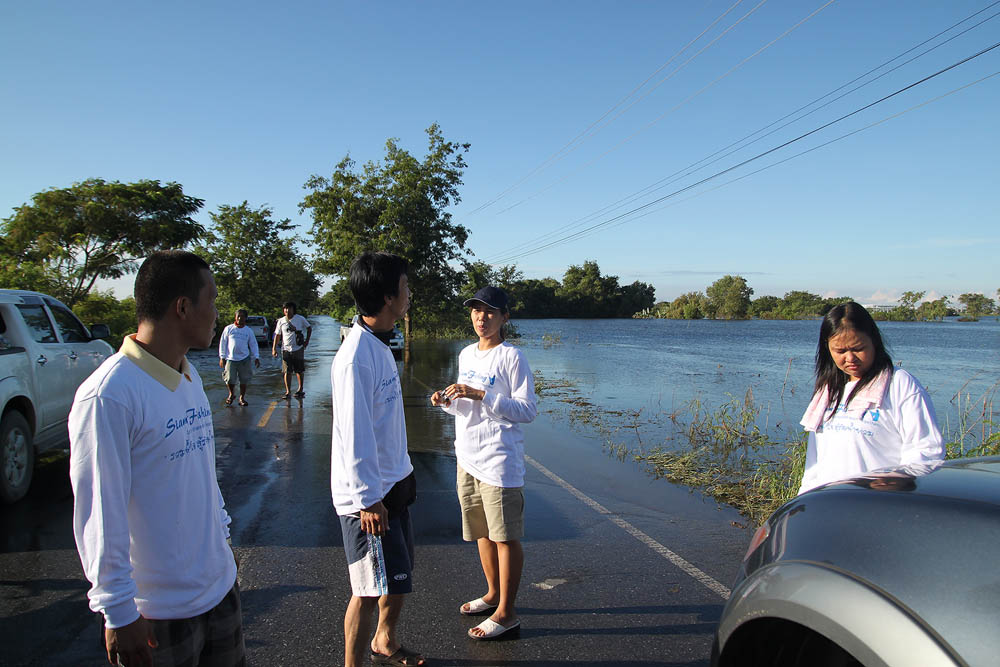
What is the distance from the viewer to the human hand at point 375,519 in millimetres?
2631

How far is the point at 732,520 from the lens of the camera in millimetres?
6070

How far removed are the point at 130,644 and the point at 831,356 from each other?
11.0 feet

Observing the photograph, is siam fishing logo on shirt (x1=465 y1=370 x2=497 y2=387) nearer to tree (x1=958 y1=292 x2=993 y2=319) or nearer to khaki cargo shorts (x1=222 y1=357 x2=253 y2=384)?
khaki cargo shorts (x1=222 y1=357 x2=253 y2=384)

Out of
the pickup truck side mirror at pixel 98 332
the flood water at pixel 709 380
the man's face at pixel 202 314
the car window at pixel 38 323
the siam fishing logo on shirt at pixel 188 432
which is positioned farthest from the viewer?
the flood water at pixel 709 380

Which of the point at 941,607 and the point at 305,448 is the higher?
the point at 941,607

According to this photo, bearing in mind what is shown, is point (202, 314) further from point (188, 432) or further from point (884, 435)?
point (884, 435)

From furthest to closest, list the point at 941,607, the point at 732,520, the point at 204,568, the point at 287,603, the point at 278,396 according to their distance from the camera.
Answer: the point at 278,396 < the point at 732,520 < the point at 287,603 < the point at 204,568 < the point at 941,607

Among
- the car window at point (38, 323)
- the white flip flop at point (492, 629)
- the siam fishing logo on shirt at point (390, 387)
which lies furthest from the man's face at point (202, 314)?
the car window at point (38, 323)

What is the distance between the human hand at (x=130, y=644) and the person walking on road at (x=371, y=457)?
913 millimetres

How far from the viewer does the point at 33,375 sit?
19.5 ft

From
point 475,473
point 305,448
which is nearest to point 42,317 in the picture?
point 305,448

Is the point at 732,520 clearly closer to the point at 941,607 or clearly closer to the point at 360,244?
the point at 941,607

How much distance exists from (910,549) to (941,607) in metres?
0.18

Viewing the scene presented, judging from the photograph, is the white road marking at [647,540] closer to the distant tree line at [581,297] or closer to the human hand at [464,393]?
the human hand at [464,393]
